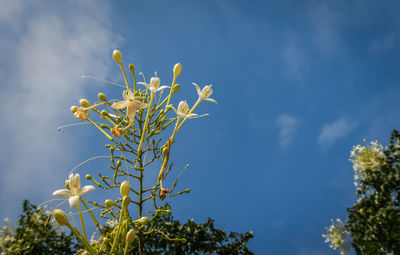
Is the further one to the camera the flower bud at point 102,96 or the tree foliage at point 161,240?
the tree foliage at point 161,240

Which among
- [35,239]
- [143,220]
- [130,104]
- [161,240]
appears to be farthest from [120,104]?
[35,239]

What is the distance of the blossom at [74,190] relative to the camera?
1.05m

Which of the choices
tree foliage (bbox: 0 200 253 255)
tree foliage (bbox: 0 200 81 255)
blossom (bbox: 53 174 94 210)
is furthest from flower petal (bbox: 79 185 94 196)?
tree foliage (bbox: 0 200 81 255)

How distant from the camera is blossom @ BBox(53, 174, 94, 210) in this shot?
1053mm

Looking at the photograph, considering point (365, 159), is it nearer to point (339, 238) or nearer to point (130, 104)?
point (339, 238)

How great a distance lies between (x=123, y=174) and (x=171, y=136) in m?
0.30

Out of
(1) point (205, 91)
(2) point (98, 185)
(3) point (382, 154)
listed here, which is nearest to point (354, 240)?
(3) point (382, 154)

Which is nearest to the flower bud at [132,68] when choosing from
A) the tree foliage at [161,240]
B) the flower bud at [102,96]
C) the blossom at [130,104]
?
the flower bud at [102,96]

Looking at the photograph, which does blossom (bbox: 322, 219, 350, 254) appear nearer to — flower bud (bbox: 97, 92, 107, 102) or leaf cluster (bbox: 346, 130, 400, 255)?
leaf cluster (bbox: 346, 130, 400, 255)

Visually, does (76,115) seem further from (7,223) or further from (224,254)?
(7,223)

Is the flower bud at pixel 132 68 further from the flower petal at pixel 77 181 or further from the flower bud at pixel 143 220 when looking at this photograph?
the flower bud at pixel 143 220

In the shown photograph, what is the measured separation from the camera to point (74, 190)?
1.09 metres

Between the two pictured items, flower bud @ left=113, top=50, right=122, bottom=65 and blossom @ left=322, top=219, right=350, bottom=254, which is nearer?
flower bud @ left=113, top=50, right=122, bottom=65

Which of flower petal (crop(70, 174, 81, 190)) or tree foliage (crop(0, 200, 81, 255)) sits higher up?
tree foliage (crop(0, 200, 81, 255))
